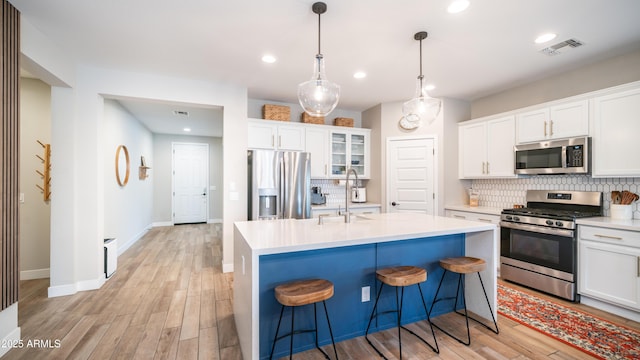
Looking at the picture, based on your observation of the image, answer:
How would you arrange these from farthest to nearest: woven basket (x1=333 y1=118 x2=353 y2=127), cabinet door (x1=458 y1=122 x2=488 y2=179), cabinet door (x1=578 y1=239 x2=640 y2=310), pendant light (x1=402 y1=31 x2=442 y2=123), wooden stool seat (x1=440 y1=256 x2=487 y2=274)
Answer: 1. woven basket (x1=333 y1=118 x2=353 y2=127)
2. cabinet door (x1=458 y1=122 x2=488 y2=179)
3. pendant light (x1=402 y1=31 x2=442 y2=123)
4. cabinet door (x1=578 y1=239 x2=640 y2=310)
5. wooden stool seat (x1=440 y1=256 x2=487 y2=274)

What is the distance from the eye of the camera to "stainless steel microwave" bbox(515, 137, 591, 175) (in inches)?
120

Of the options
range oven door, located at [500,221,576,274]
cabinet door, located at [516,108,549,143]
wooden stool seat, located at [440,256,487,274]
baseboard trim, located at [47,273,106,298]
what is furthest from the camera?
cabinet door, located at [516,108,549,143]

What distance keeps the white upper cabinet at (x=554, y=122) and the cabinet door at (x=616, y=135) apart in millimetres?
122

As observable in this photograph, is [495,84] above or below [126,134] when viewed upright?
above

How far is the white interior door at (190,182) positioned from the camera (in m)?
7.84

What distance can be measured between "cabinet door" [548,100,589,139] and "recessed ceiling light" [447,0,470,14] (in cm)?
205

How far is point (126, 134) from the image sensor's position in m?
5.22

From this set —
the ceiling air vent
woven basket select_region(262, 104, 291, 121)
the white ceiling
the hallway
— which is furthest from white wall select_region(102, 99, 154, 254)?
the ceiling air vent

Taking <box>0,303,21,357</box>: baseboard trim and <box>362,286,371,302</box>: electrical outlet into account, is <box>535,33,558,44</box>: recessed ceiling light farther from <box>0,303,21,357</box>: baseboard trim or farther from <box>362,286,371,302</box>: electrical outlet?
<box>0,303,21,357</box>: baseboard trim

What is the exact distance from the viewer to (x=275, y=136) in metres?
4.32

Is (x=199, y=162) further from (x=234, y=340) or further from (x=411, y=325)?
(x=411, y=325)

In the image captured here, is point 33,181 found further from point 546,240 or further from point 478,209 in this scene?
point 546,240

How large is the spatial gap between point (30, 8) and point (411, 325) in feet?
13.3

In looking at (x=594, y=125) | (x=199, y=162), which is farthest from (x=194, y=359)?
(x=199, y=162)
